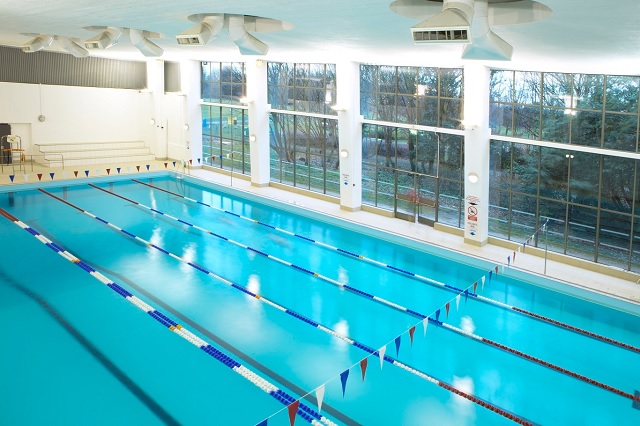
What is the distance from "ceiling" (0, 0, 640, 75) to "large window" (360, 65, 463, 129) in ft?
6.18

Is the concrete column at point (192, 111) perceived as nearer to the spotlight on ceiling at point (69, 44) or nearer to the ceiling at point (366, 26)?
the spotlight on ceiling at point (69, 44)

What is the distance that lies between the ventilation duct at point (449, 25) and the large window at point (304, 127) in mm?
11664

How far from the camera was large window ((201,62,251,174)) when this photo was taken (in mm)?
21734

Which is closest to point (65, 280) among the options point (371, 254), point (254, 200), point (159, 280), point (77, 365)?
point (159, 280)

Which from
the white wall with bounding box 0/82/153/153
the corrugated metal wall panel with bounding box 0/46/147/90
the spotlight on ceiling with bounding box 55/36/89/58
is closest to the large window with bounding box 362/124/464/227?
the spotlight on ceiling with bounding box 55/36/89/58

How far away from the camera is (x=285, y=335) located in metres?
8.87

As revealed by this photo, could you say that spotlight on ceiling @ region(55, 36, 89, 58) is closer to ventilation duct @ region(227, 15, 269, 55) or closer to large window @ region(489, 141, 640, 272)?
ventilation duct @ region(227, 15, 269, 55)

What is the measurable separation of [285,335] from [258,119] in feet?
39.7

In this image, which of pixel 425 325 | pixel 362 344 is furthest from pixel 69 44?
pixel 425 325

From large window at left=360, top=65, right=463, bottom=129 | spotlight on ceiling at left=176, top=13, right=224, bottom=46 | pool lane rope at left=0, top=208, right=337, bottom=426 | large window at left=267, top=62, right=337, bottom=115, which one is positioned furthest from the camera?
large window at left=267, top=62, right=337, bottom=115

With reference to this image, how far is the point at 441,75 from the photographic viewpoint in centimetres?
1480

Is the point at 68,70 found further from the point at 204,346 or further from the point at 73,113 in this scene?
the point at 204,346

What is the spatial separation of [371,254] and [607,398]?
6.68 metres

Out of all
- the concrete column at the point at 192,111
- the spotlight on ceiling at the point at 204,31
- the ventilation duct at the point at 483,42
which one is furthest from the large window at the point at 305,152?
the ventilation duct at the point at 483,42
